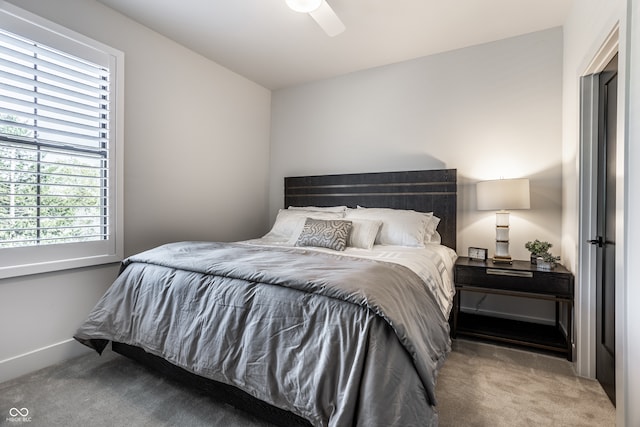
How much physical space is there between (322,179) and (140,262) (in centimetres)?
218

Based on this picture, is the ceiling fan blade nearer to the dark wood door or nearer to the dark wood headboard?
the dark wood headboard

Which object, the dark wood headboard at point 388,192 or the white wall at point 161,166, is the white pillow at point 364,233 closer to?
the dark wood headboard at point 388,192

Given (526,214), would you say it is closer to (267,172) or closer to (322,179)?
(322,179)

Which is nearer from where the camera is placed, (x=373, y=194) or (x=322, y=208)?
(x=373, y=194)

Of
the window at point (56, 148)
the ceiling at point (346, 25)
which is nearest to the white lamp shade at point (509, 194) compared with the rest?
the ceiling at point (346, 25)

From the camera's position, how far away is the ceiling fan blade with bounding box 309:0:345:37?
2050 mm

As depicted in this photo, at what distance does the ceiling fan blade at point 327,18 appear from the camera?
2.05 m

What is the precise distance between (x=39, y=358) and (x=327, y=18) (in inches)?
120

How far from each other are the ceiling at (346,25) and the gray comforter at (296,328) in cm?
198

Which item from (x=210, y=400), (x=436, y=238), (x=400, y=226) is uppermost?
(x=400, y=226)

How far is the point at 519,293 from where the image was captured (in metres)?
2.38

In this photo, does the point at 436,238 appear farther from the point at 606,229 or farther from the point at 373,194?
the point at 606,229

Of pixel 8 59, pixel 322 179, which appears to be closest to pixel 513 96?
pixel 322 179

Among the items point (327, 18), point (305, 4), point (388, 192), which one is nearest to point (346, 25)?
point (327, 18)
